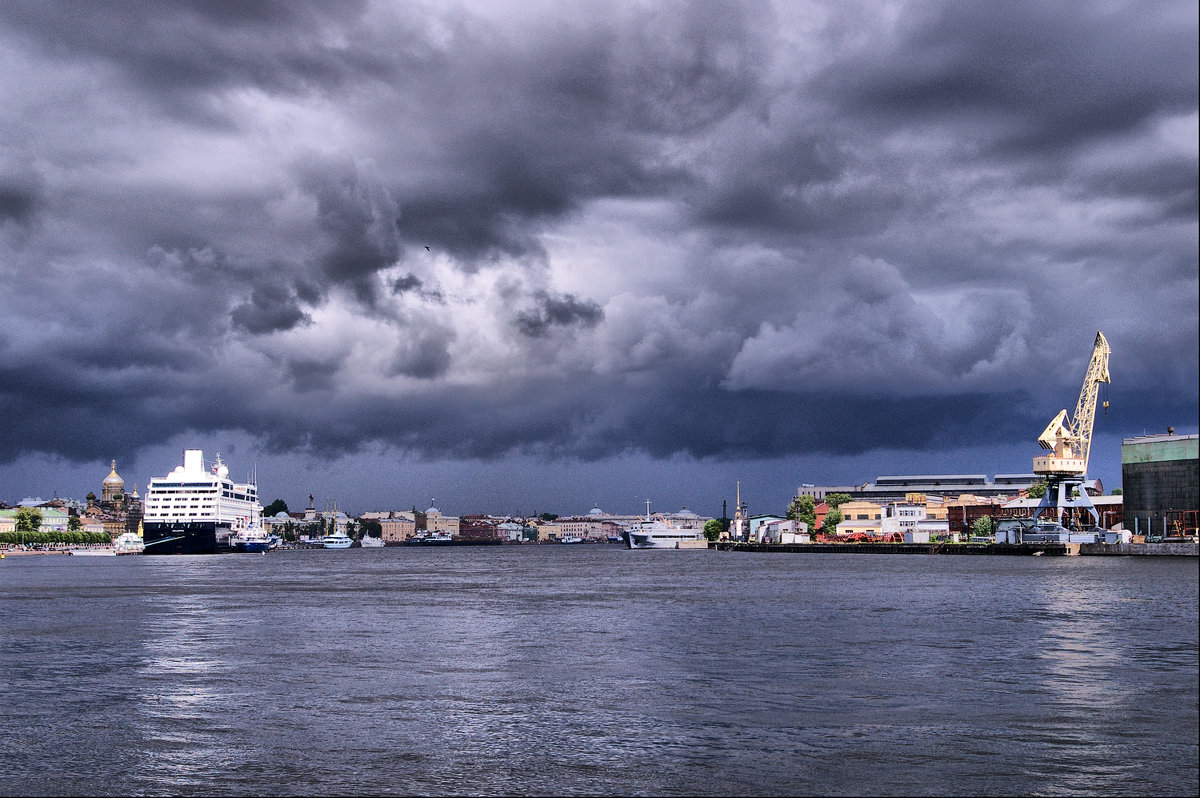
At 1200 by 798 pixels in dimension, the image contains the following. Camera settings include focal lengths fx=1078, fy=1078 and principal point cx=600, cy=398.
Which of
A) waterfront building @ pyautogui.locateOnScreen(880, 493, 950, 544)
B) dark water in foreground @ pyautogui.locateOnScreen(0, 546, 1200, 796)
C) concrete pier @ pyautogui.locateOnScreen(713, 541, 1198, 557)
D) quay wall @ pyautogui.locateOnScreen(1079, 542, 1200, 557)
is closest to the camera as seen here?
dark water in foreground @ pyautogui.locateOnScreen(0, 546, 1200, 796)

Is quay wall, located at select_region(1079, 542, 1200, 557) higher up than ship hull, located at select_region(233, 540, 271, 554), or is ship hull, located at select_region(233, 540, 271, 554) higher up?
quay wall, located at select_region(1079, 542, 1200, 557)

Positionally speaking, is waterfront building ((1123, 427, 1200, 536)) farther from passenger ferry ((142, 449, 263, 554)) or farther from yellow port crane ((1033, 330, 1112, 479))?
passenger ferry ((142, 449, 263, 554))

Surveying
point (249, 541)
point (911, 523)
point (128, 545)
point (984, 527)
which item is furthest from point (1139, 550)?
point (128, 545)

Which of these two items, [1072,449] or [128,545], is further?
[128,545]

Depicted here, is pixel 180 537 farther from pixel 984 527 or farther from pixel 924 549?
pixel 984 527

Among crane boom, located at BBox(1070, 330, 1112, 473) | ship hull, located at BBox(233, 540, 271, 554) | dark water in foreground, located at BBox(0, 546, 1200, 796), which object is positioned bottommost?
ship hull, located at BBox(233, 540, 271, 554)

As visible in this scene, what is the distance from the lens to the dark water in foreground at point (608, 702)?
15633mm

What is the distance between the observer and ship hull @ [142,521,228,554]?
166m

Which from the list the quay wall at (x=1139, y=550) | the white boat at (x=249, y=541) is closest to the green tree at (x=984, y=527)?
the quay wall at (x=1139, y=550)

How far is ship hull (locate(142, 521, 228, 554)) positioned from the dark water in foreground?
421ft

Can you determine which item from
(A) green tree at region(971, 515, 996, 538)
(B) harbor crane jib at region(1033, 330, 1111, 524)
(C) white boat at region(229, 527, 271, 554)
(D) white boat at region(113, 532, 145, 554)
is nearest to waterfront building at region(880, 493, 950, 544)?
(A) green tree at region(971, 515, 996, 538)

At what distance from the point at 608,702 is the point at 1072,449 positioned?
11979cm

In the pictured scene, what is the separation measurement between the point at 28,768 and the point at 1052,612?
122 feet

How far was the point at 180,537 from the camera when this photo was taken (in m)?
167
